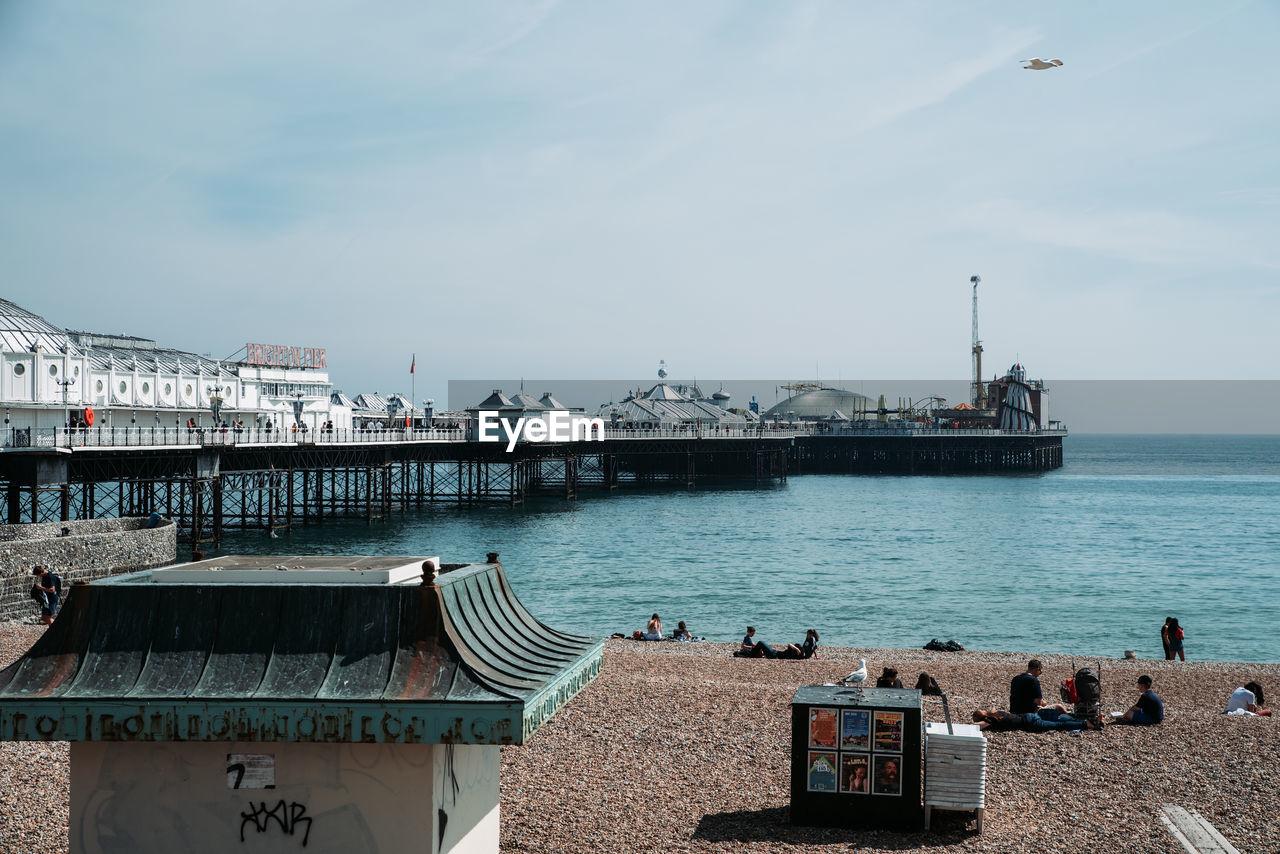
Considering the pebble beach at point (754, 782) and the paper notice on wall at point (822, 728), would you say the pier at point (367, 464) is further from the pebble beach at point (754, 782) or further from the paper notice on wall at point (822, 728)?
the paper notice on wall at point (822, 728)

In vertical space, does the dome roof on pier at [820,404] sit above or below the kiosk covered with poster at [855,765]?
above

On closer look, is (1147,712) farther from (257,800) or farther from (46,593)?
(46,593)

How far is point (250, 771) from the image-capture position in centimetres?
566

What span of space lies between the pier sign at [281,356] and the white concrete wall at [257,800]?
3326 inches

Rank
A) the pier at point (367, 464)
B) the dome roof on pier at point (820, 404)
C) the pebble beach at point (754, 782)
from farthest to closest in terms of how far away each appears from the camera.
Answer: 1. the dome roof on pier at point (820, 404)
2. the pier at point (367, 464)
3. the pebble beach at point (754, 782)

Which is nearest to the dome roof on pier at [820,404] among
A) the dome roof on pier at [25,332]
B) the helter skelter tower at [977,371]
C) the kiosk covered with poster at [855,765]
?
the helter skelter tower at [977,371]

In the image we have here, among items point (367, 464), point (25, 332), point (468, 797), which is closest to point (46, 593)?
point (468, 797)

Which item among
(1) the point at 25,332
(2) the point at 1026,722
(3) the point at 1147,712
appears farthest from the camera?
(1) the point at 25,332

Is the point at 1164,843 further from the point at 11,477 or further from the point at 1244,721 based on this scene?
the point at 11,477

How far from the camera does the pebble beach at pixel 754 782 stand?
27.3 feet

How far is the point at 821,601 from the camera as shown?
30016 mm

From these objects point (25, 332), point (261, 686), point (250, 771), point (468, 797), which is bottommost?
point (468, 797)

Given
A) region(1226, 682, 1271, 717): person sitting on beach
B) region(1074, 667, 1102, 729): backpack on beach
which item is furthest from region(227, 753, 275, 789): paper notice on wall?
region(1226, 682, 1271, 717): person sitting on beach

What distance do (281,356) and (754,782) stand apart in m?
87.8
